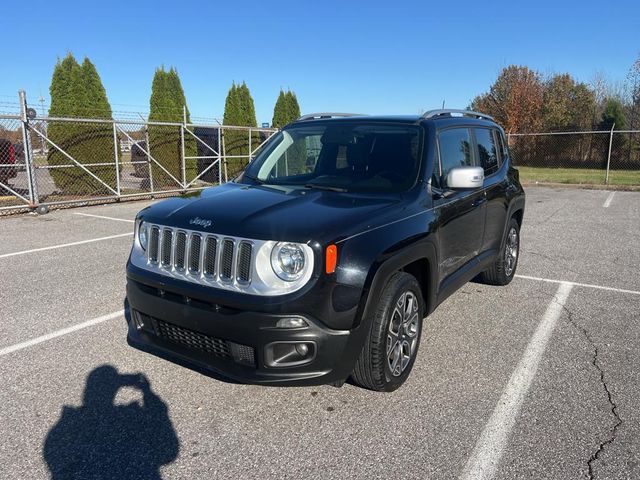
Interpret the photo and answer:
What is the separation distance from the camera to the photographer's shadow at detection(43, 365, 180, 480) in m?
2.53

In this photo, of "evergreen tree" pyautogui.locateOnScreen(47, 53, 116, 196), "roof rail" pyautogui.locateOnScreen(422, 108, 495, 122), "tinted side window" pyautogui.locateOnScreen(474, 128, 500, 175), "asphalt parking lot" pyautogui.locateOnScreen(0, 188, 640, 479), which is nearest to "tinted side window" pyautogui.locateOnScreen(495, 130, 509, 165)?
"tinted side window" pyautogui.locateOnScreen(474, 128, 500, 175)

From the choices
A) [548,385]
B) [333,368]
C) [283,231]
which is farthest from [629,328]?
[283,231]

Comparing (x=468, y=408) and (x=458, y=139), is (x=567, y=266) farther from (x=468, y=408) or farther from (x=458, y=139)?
(x=468, y=408)

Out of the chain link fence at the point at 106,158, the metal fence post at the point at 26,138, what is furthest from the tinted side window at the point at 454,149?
the metal fence post at the point at 26,138

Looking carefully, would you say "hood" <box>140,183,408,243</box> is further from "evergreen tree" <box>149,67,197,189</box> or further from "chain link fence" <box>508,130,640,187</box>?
"chain link fence" <box>508,130,640,187</box>

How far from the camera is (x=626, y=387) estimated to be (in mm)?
3389

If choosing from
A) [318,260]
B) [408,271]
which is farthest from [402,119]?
[318,260]

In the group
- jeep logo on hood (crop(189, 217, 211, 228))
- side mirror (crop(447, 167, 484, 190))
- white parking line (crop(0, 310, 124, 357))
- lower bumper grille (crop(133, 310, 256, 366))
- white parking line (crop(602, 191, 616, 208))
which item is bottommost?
white parking line (crop(0, 310, 124, 357))

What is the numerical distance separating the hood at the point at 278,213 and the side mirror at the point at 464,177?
47 cm

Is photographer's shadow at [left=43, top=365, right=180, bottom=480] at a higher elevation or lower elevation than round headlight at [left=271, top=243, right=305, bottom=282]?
lower

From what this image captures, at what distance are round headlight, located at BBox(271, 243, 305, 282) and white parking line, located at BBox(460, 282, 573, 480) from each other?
1347 millimetres

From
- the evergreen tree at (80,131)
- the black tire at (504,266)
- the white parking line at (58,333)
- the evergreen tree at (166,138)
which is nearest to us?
the white parking line at (58,333)

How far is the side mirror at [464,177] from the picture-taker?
140 inches

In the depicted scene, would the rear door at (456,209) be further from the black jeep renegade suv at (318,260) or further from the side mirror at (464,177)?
the side mirror at (464,177)
